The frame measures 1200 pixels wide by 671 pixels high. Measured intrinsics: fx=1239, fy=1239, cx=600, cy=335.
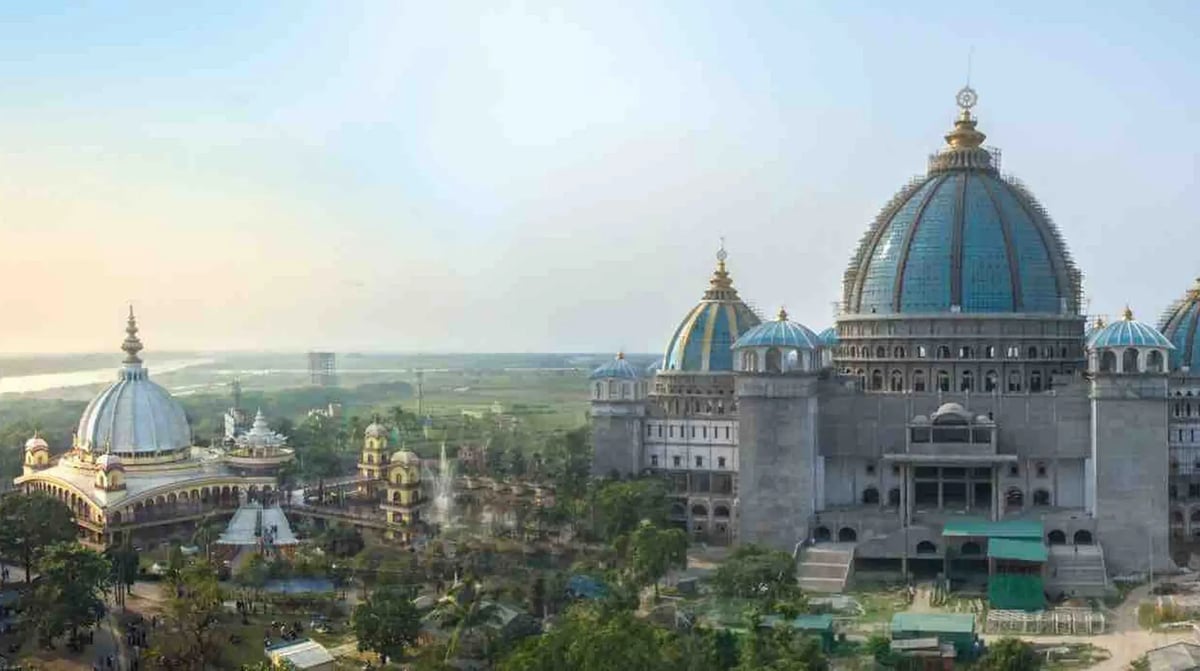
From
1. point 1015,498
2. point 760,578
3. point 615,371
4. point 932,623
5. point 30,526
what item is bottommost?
point 932,623

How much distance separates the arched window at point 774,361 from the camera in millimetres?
50812

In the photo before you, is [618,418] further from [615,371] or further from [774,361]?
[774,361]

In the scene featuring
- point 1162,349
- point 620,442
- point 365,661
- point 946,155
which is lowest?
point 365,661

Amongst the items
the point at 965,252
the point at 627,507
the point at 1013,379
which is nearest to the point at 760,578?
the point at 627,507

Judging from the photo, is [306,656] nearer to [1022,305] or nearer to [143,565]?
[143,565]

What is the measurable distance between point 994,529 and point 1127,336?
361 inches

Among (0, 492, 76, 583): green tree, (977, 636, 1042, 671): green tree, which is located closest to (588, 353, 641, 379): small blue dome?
(0, 492, 76, 583): green tree

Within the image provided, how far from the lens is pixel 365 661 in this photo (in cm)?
3484

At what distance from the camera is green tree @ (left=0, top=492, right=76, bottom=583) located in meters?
43.6

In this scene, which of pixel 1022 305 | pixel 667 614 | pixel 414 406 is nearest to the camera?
pixel 667 614

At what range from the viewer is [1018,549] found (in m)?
44.6

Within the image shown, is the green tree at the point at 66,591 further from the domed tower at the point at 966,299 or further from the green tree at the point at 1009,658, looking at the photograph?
the domed tower at the point at 966,299

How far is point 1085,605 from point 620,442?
74.3 feet

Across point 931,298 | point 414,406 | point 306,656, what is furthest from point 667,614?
point 414,406
